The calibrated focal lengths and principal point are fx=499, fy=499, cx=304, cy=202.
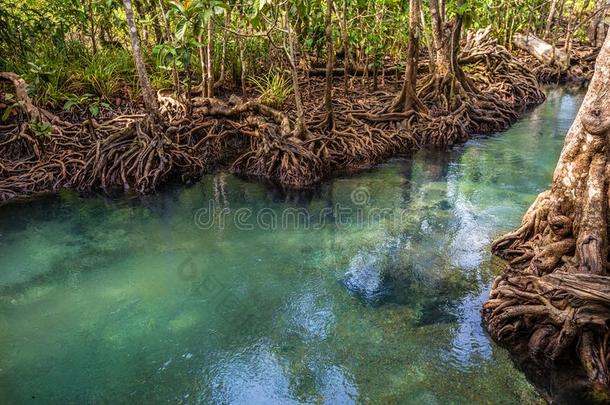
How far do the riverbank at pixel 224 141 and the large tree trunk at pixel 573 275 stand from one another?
3816 millimetres

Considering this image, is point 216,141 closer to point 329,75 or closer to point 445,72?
point 329,75

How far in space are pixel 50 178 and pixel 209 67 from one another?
123 inches

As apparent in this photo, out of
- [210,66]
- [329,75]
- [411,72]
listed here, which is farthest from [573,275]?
[210,66]

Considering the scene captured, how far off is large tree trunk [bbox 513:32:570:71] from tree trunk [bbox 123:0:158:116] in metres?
12.5

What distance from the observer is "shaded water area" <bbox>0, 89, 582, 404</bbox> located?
3.65 meters

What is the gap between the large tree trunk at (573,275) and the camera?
3465 millimetres

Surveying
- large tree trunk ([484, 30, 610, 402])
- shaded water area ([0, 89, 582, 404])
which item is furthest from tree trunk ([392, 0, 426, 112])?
large tree trunk ([484, 30, 610, 402])

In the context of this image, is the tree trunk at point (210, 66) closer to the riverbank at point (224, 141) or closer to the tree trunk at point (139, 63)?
the riverbank at point (224, 141)

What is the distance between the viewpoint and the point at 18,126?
7.71 metres

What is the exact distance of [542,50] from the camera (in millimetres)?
15258

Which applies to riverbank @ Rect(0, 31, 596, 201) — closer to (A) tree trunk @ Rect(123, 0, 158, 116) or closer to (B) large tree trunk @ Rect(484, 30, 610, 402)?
(A) tree trunk @ Rect(123, 0, 158, 116)

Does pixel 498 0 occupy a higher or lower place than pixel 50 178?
higher

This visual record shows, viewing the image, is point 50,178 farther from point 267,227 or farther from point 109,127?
point 267,227

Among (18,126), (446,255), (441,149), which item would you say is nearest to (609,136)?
(446,255)
